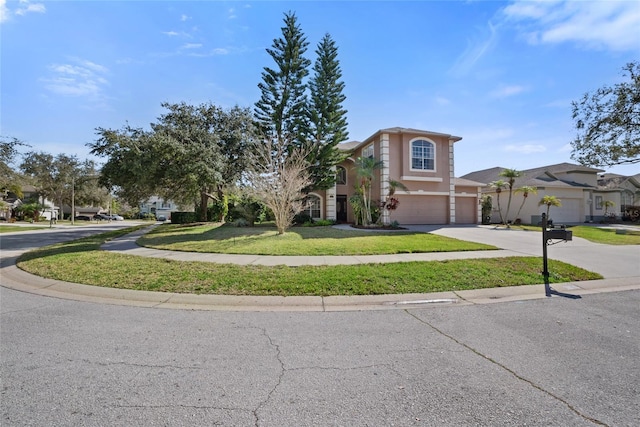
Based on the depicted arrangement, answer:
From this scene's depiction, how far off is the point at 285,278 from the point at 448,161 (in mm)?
19331

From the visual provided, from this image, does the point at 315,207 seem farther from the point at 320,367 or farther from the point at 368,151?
the point at 320,367

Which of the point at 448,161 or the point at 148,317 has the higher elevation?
the point at 448,161

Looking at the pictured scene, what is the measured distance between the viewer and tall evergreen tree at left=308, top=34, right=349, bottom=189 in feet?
71.3

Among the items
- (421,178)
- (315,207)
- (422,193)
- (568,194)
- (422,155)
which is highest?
(422,155)

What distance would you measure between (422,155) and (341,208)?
7845 millimetres

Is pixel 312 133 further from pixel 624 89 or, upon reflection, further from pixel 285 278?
pixel 624 89

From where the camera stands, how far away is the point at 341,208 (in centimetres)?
2573

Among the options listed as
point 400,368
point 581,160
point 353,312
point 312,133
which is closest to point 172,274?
point 353,312

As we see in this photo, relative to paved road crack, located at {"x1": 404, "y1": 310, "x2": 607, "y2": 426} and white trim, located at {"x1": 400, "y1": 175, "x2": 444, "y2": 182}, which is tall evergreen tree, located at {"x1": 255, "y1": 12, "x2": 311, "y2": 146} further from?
paved road crack, located at {"x1": 404, "y1": 310, "x2": 607, "y2": 426}

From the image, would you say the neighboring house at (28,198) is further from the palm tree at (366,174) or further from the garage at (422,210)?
the garage at (422,210)

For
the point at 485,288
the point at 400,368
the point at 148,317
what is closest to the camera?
the point at 400,368

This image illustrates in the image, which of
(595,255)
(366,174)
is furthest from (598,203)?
(595,255)

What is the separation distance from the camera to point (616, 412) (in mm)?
2379

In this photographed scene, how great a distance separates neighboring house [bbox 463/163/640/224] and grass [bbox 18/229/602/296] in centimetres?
2114
